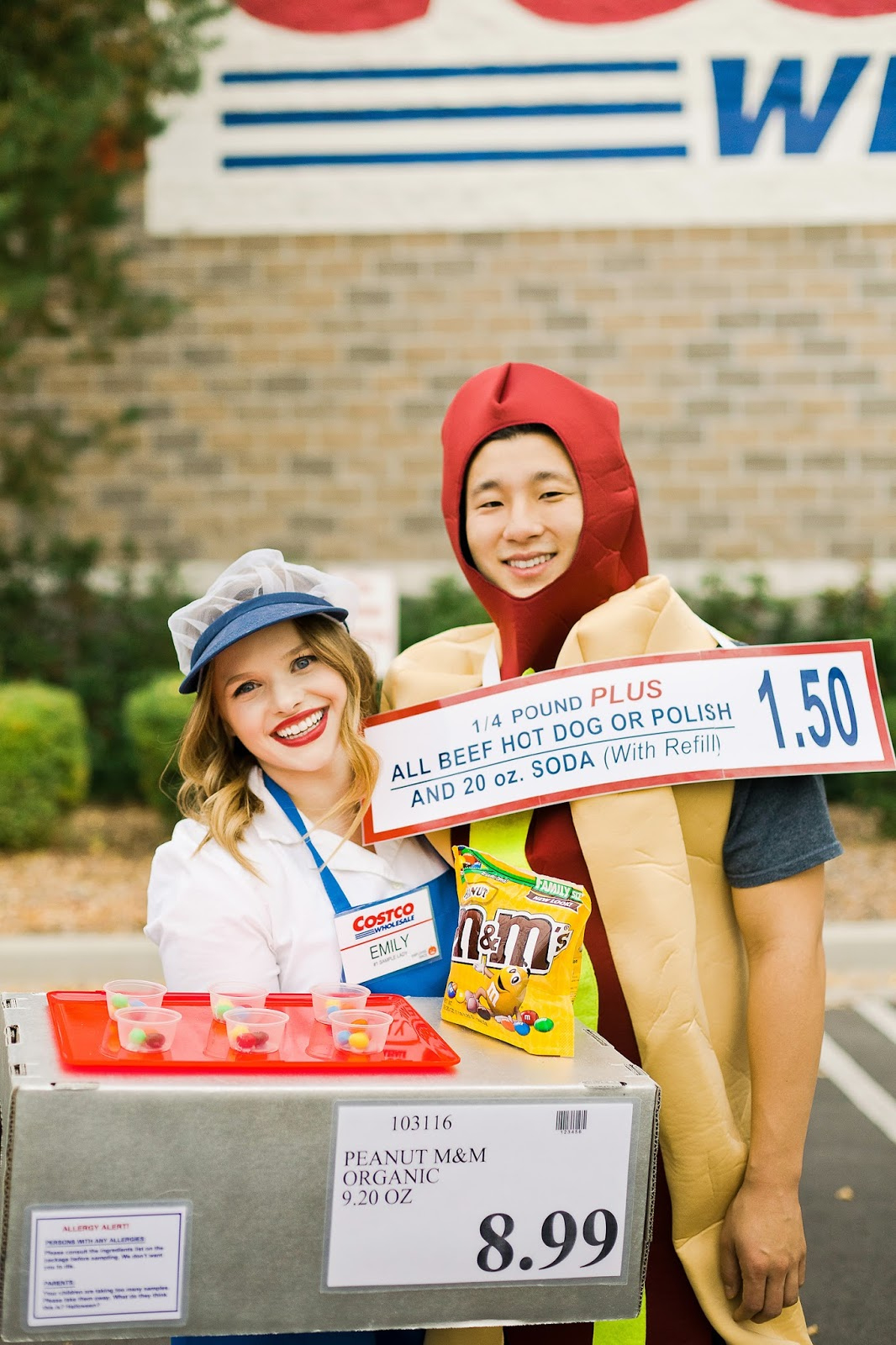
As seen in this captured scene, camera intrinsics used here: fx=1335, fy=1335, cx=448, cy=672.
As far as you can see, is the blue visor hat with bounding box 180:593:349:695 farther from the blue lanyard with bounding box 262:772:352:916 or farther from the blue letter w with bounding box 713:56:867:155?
the blue letter w with bounding box 713:56:867:155

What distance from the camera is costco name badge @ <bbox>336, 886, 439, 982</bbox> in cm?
213

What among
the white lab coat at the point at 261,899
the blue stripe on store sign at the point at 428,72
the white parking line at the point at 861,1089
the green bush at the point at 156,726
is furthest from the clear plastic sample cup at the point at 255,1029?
the blue stripe on store sign at the point at 428,72

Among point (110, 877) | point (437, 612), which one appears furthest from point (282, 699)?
point (437, 612)

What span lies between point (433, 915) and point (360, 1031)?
0.49 m

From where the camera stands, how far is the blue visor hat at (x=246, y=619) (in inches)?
86.5

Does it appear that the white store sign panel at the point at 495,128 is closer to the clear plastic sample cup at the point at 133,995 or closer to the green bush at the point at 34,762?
the green bush at the point at 34,762

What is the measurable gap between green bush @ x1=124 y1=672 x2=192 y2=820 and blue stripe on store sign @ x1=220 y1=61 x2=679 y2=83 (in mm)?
4276

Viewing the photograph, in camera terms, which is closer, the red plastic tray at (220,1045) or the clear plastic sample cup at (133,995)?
the red plastic tray at (220,1045)

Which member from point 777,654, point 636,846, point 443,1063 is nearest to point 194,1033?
point 443,1063

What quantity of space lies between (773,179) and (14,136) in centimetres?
516

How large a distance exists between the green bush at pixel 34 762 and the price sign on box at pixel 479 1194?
257 inches

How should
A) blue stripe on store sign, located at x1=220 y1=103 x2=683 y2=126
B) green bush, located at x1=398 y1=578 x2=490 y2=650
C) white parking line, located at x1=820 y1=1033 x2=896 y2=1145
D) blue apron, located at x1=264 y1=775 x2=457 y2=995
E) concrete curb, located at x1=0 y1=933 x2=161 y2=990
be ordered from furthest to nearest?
blue stripe on store sign, located at x1=220 y1=103 x2=683 y2=126 < green bush, located at x1=398 y1=578 x2=490 y2=650 < concrete curb, located at x1=0 y1=933 x2=161 y2=990 < white parking line, located at x1=820 y1=1033 x2=896 y2=1145 < blue apron, located at x1=264 y1=775 x2=457 y2=995

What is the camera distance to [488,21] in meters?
9.24

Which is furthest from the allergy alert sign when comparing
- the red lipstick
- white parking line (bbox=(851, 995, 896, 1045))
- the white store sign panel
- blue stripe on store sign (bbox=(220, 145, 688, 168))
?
blue stripe on store sign (bbox=(220, 145, 688, 168))
